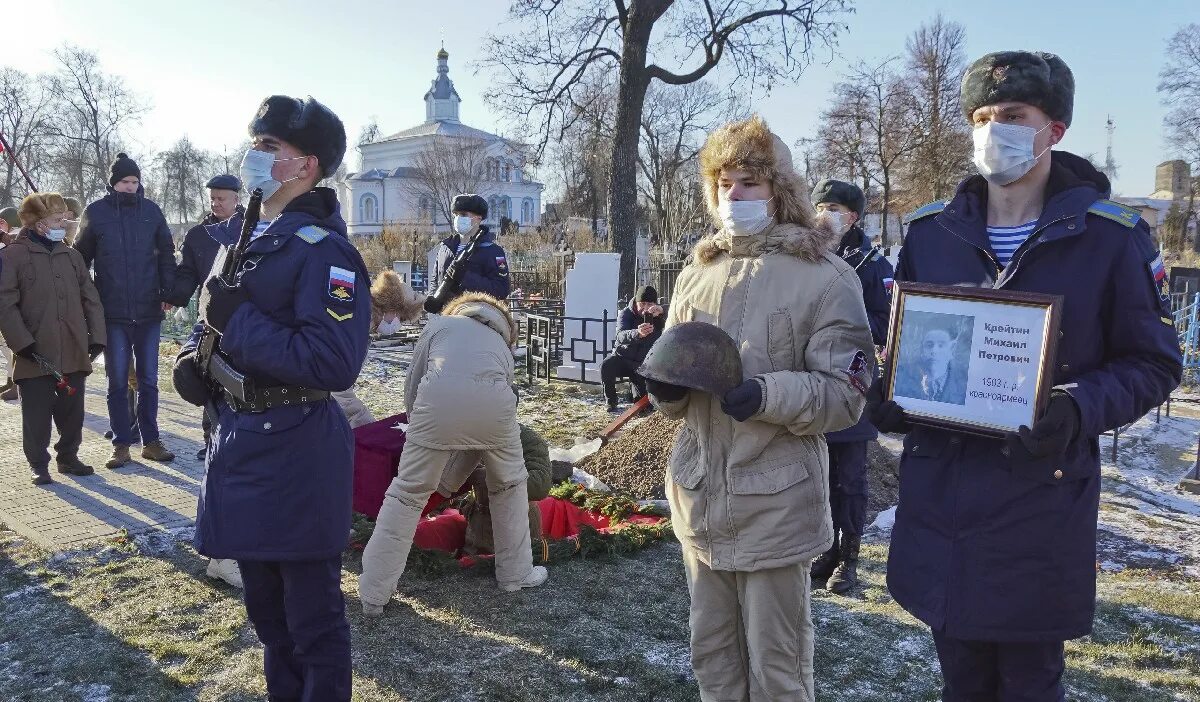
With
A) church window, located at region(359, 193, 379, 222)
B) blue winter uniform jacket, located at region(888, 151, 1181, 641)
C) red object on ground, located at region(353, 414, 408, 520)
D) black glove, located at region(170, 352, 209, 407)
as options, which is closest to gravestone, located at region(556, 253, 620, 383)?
red object on ground, located at region(353, 414, 408, 520)

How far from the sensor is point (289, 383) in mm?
2650

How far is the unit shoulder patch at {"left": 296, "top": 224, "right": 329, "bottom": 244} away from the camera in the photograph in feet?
8.71

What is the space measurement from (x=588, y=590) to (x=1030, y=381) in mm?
2966

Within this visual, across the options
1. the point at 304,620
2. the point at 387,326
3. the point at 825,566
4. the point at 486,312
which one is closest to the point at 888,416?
the point at 304,620

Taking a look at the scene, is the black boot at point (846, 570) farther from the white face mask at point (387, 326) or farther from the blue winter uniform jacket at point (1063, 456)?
the white face mask at point (387, 326)

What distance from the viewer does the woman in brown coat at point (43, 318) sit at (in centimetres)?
628

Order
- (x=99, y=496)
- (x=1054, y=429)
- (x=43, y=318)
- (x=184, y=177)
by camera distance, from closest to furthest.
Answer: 1. (x=1054, y=429)
2. (x=99, y=496)
3. (x=43, y=318)
4. (x=184, y=177)

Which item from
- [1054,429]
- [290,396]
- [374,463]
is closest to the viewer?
[1054,429]

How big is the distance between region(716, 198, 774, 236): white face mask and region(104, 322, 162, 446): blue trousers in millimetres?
5773

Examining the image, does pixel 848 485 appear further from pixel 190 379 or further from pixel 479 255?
pixel 479 255

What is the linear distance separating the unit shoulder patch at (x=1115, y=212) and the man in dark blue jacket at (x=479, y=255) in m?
5.04

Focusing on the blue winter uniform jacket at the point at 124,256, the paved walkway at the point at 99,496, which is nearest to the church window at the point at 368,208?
the paved walkway at the point at 99,496

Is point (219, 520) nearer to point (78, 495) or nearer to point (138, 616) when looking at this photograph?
point (138, 616)

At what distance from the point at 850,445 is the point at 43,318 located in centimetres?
569
